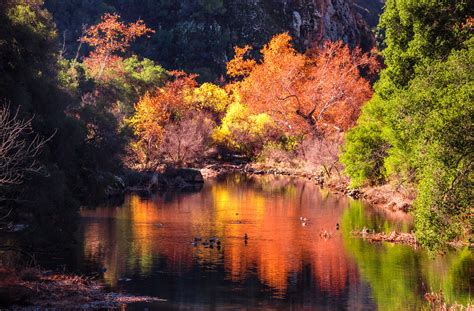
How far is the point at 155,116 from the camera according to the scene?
95500 mm

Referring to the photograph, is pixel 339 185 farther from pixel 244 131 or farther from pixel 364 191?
pixel 244 131

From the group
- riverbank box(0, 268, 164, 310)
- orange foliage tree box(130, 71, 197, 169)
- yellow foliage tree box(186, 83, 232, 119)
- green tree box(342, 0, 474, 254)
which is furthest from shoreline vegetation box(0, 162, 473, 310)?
yellow foliage tree box(186, 83, 232, 119)

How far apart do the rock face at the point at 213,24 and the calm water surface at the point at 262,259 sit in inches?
3033

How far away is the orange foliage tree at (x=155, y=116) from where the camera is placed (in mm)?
88438

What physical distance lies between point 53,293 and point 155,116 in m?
62.2

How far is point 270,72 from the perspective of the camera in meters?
108

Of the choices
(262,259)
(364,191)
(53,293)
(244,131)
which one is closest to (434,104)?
(262,259)

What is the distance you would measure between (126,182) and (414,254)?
3770cm

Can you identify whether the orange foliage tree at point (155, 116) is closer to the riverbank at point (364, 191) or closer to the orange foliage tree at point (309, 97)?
the riverbank at point (364, 191)

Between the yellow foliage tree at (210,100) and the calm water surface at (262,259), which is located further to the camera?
the yellow foliage tree at (210,100)

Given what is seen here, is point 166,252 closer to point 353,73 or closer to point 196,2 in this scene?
point 353,73

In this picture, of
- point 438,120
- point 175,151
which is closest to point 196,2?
point 175,151

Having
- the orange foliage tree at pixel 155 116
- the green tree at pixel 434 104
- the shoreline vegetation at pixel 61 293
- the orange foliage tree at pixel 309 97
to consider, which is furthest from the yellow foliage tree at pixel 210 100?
the shoreline vegetation at pixel 61 293

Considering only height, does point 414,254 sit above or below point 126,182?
below
